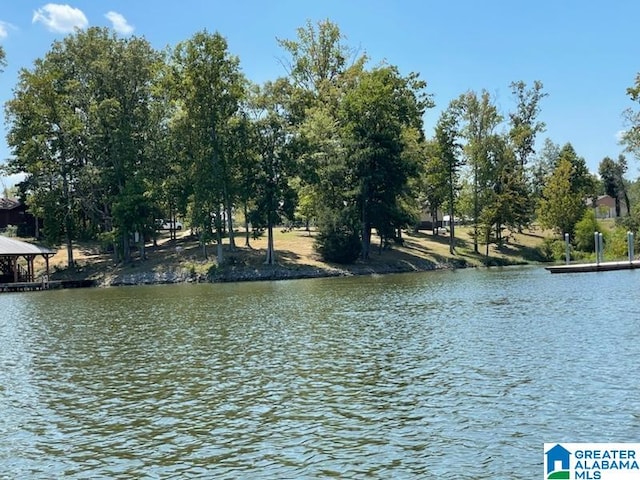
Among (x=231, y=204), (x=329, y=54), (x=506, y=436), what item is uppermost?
(x=329, y=54)

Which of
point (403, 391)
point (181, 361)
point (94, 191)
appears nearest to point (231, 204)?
point (94, 191)

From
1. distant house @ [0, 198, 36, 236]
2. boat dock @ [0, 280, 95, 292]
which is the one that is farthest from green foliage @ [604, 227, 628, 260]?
distant house @ [0, 198, 36, 236]

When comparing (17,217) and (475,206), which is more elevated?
(17,217)

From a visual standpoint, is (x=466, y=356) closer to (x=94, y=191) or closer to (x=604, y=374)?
(x=604, y=374)

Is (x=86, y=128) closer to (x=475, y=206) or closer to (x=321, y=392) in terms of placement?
(x=475, y=206)

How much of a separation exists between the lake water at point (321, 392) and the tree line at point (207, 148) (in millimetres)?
33428

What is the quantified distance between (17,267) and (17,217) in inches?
1071

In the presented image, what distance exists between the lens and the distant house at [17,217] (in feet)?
265

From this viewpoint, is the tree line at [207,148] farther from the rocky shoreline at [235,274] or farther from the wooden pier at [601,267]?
the wooden pier at [601,267]

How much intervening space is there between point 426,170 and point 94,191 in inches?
1423

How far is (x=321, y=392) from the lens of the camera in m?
14.2

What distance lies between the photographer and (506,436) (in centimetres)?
1068

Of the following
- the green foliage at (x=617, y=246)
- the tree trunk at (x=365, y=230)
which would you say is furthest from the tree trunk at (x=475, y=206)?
the tree trunk at (x=365, y=230)

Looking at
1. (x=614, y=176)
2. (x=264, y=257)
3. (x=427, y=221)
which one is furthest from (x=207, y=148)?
(x=614, y=176)
